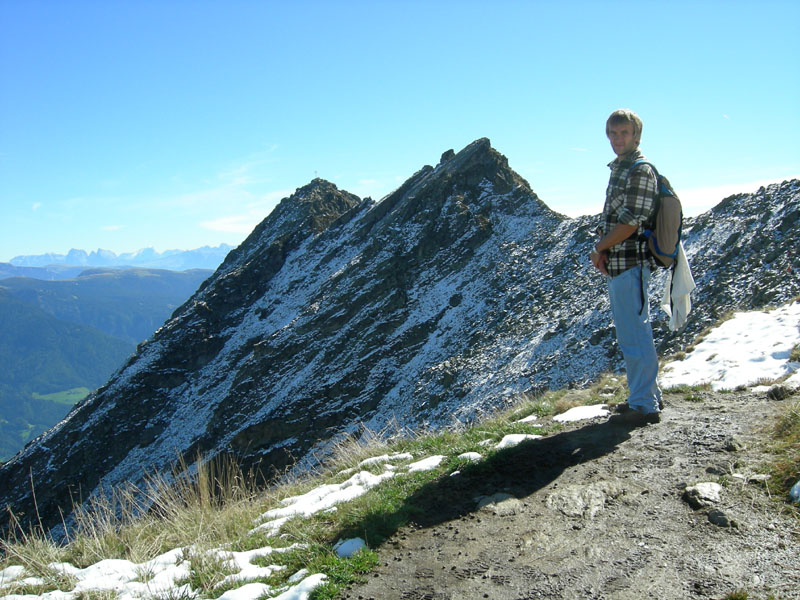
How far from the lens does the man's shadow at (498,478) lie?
4695 millimetres

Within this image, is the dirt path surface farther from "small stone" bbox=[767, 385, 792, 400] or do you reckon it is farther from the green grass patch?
"small stone" bbox=[767, 385, 792, 400]

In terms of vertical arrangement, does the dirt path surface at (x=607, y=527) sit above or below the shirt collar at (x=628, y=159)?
below

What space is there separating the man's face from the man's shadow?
329 centimetres

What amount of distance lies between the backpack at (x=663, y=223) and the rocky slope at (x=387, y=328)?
1859 centimetres

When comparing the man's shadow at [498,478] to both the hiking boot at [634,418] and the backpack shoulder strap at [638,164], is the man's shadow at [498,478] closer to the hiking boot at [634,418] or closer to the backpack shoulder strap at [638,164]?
the hiking boot at [634,418]

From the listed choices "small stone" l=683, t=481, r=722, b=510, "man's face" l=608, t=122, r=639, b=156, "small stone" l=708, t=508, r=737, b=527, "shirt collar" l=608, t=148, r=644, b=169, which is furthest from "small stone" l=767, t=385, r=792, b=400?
"man's face" l=608, t=122, r=639, b=156

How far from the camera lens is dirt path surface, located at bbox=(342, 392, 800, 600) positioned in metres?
3.30

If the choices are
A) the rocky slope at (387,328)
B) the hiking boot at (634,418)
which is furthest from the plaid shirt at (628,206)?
the rocky slope at (387,328)

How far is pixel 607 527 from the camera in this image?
4.02 metres

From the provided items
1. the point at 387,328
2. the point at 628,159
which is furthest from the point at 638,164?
the point at 387,328

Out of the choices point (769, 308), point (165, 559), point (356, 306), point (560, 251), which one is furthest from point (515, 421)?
point (356, 306)

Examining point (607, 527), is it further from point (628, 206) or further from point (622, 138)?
point (622, 138)

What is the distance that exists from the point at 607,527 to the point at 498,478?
4.68ft

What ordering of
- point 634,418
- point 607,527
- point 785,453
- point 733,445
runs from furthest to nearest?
point 634,418
point 733,445
point 785,453
point 607,527
